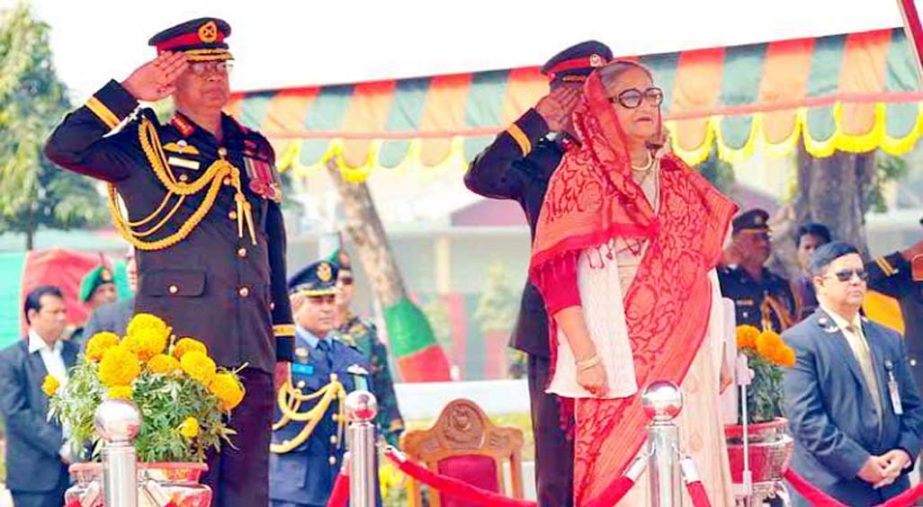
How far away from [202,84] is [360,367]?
2.70 m

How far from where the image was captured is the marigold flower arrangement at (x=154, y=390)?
281 inches

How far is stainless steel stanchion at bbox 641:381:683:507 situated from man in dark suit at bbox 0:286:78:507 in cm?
524

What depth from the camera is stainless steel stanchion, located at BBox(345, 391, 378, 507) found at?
8.15 metres

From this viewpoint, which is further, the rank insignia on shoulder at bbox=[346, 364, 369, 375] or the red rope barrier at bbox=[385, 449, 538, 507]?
the rank insignia on shoulder at bbox=[346, 364, 369, 375]

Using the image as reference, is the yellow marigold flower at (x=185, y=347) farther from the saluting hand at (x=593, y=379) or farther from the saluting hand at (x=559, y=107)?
the saluting hand at (x=559, y=107)

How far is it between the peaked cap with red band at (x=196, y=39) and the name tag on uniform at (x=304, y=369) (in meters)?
2.55

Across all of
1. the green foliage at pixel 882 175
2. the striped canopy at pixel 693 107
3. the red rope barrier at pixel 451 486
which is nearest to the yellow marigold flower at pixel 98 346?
the red rope barrier at pixel 451 486

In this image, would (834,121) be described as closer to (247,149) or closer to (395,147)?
(395,147)

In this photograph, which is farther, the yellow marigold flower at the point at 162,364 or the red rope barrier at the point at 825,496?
the red rope barrier at the point at 825,496

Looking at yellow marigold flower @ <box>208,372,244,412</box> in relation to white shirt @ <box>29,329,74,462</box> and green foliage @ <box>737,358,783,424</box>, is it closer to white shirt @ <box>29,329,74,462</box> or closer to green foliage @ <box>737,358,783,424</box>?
green foliage @ <box>737,358,783,424</box>

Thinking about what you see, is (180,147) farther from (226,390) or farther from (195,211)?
(226,390)

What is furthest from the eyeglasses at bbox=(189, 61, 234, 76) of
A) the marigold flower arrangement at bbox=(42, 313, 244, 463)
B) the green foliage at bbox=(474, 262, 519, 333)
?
the green foliage at bbox=(474, 262, 519, 333)

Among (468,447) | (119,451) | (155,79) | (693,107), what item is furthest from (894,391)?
(119,451)

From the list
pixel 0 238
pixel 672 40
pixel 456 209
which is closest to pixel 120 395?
pixel 672 40
